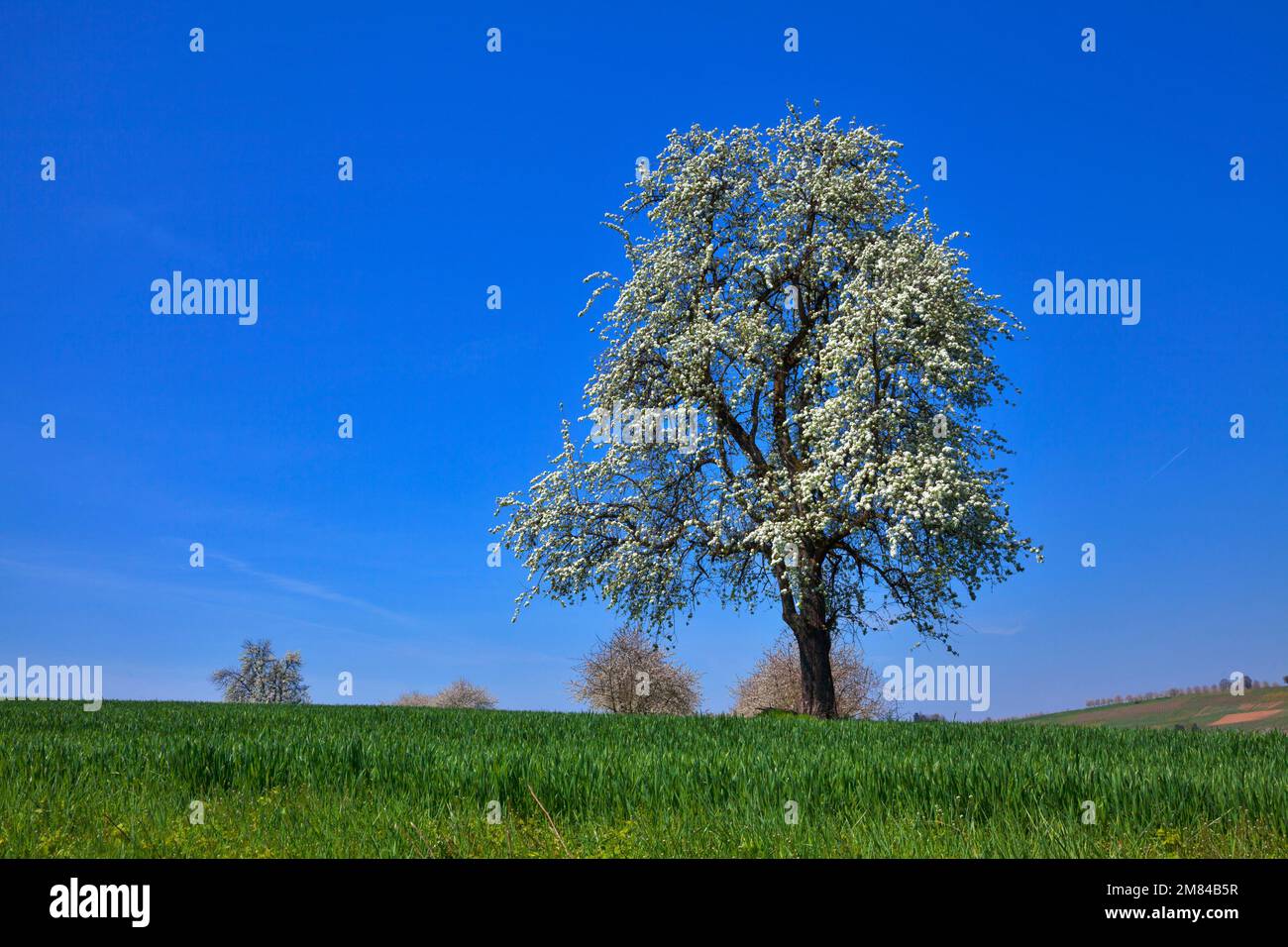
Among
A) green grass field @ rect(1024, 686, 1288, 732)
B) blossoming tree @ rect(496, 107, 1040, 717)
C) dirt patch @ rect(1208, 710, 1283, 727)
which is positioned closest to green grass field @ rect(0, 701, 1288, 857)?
blossoming tree @ rect(496, 107, 1040, 717)

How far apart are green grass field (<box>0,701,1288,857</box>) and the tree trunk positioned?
47.8ft

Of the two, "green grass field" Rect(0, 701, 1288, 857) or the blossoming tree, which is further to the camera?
the blossoming tree

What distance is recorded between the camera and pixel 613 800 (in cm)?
741

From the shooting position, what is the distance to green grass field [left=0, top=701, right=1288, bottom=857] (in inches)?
235

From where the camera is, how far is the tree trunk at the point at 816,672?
25.2 m

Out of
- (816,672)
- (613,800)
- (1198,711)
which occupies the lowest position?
(1198,711)

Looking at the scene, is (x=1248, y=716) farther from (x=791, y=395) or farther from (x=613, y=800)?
(x=613, y=800)

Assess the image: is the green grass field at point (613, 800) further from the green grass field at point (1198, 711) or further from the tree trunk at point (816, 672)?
the green grass field at point (1198, 711)

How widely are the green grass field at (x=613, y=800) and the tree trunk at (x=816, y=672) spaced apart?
14.6 m

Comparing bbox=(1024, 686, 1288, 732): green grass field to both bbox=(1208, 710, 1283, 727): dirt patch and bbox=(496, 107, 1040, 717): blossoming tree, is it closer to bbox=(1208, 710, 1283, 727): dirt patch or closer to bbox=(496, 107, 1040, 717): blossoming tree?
bbox=(1208, 710, 1283, 727): dirt patch

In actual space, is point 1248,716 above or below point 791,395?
below

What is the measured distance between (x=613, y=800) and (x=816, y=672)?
1892 centimetres

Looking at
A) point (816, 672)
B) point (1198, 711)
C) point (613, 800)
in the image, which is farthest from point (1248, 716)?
point (613, 800)

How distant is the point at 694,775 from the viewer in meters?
7.83
